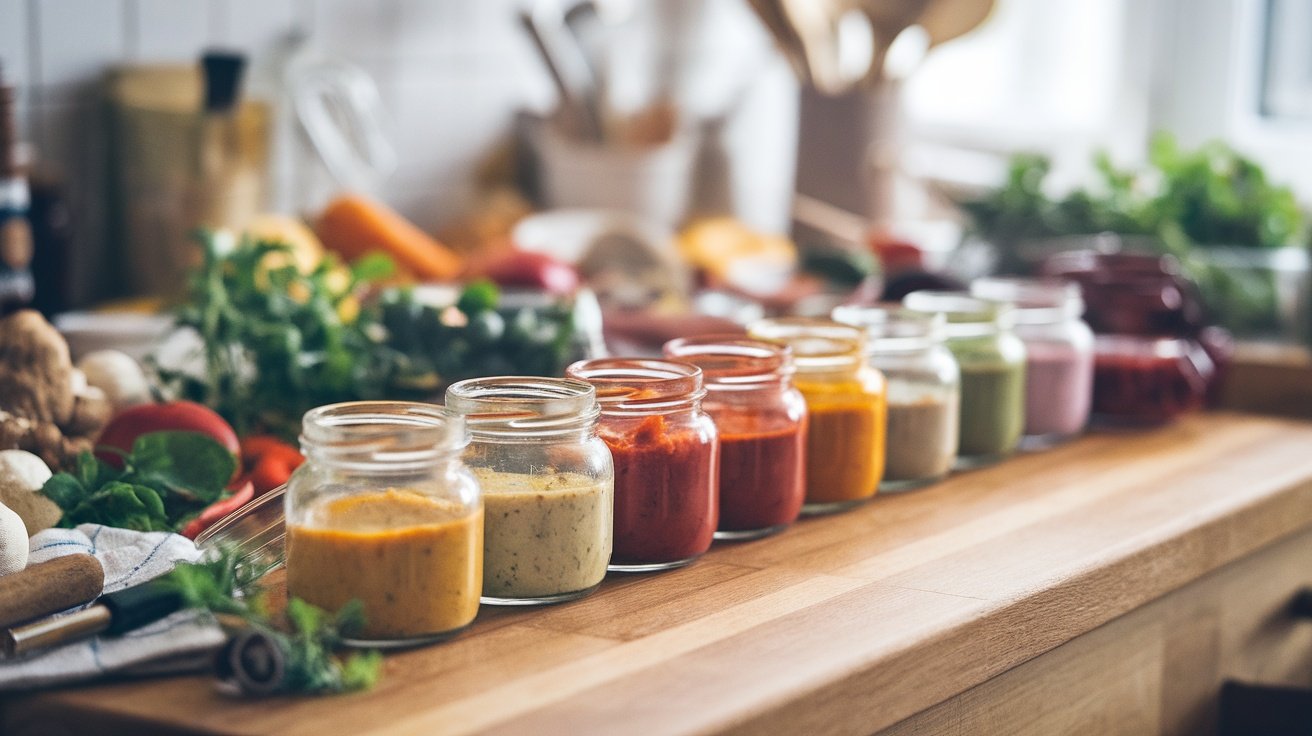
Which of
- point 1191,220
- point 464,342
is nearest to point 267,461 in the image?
point 464,342

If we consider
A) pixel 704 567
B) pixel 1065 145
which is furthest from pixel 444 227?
pixel 704 567

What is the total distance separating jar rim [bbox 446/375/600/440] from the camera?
0.86 m

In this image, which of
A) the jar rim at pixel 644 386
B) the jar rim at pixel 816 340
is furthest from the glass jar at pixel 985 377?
the jar rim at pixel 644 386

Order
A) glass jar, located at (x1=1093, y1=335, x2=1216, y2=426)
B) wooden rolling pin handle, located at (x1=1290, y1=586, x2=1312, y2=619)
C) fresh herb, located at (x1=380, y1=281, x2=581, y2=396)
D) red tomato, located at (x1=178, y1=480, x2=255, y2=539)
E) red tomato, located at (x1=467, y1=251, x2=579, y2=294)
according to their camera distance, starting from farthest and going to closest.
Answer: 1. red tomato, located at (x1=467, y1=251, x2=579, y2=294)
2. glass jar, located at (x1=1093, y1=335, x2=1216, y2=426)
3. wooden rolling pin handle, located at (x1=1290, y1=586, x2=1312, y2=619)
4. fresh herb, located at (x1=380, y1=281, x2=581, y2=396)
5. red tomato, located at (x1=178, y1=480, x2=255, y2=539)

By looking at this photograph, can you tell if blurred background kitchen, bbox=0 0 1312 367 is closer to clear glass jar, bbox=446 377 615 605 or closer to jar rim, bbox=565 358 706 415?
jar rim, bbox=565 358 706 415

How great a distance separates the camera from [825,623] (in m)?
0.86

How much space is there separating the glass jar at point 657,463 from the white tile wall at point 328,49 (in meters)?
1.22

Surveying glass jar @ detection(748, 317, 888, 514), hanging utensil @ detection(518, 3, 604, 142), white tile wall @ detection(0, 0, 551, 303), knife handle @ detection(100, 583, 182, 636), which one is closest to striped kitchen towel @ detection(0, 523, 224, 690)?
knife handle @ detection(100, 583, 182, 636)

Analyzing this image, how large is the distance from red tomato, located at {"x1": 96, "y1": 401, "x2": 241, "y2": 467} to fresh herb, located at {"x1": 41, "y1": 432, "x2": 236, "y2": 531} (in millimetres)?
18

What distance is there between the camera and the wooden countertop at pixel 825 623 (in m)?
0.70

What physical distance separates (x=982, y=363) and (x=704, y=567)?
436 mm

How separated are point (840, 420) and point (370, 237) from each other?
41.0 inches

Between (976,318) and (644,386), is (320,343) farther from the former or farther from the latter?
(976,318)

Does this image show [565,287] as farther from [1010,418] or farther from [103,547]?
[103,547]
